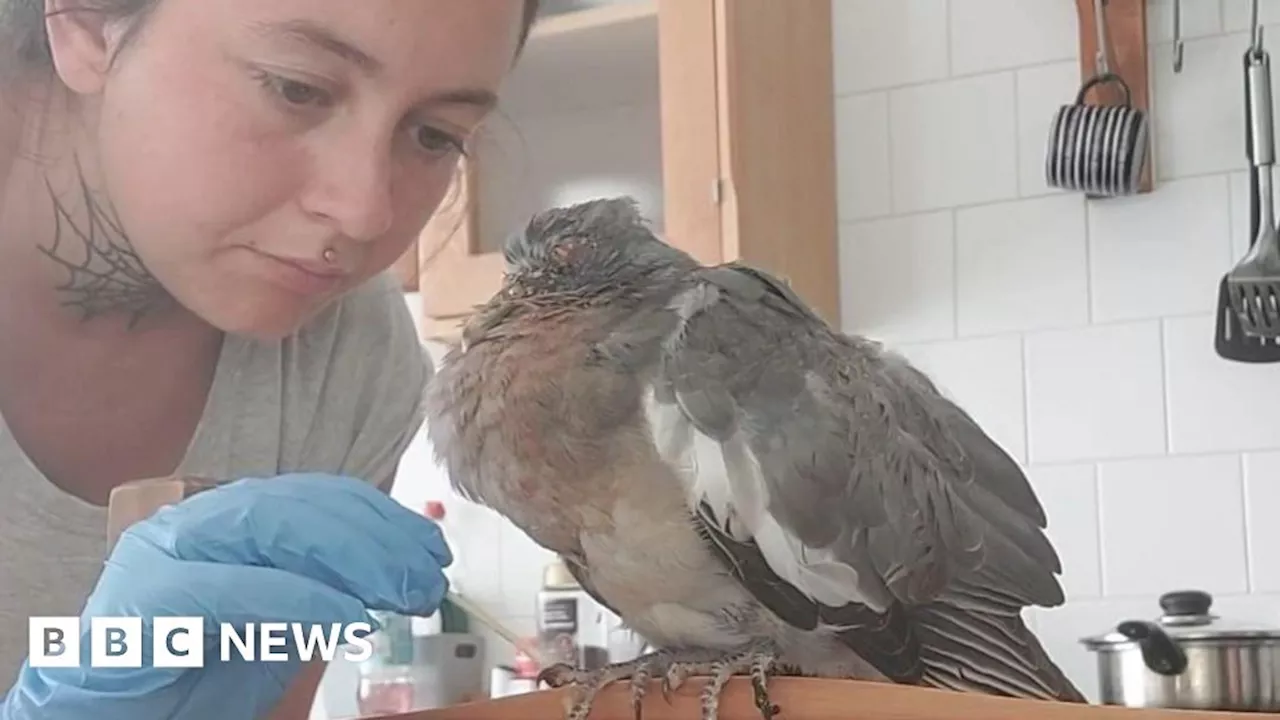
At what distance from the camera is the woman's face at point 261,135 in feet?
2.76

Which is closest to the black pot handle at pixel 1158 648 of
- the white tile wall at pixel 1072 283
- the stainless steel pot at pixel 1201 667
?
the stainless steel pot at pixel 1201 667

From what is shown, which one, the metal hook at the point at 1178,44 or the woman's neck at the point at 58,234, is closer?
the woman's neck at the point at 58,234

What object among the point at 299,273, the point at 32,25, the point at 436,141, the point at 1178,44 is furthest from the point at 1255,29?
the point at 32,25

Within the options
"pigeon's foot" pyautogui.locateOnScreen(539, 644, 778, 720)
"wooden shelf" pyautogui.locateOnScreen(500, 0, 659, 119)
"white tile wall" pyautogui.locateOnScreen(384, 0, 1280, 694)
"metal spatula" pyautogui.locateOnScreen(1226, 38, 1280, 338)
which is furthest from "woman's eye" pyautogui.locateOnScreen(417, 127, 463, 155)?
"metal spatula" pyautogui.locateOnScreen(1226, 38, 1280, 338)

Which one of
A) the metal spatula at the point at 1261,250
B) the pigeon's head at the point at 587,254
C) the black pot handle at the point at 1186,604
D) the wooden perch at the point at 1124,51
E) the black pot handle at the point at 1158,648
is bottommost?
the black pot handle at the point at 1158,648

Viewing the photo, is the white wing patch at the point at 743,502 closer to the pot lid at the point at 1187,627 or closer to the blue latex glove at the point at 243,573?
the blue latex glove at the point at 243,573

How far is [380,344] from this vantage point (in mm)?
970

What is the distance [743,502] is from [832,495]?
0.04 metres

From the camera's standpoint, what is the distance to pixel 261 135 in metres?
0.85

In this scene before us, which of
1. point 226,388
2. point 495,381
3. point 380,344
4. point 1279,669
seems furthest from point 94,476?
point 1279,669

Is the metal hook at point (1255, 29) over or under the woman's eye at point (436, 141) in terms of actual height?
over

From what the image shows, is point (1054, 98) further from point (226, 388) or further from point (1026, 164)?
point (226, 388)

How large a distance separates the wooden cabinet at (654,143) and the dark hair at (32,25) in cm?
35

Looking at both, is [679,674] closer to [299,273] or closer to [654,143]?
[299,273]
